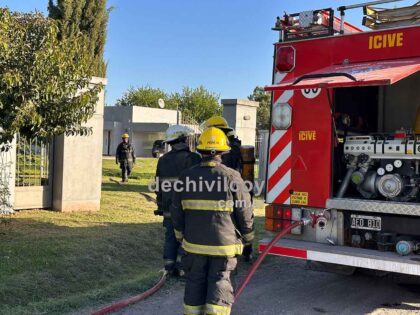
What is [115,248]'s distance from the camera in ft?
23.0

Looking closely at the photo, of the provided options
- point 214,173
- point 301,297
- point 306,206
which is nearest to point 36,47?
point 214,173

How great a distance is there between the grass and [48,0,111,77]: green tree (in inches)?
647

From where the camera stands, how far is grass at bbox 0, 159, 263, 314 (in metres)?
5.05

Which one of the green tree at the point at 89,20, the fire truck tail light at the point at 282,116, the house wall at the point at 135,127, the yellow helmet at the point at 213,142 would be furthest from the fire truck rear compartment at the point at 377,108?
the house wall at the point at 135,127

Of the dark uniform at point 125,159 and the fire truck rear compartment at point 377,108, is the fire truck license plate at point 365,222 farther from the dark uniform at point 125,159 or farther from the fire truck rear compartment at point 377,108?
the dark uniform at point 125,159

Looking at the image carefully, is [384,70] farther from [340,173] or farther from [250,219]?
[250,219]

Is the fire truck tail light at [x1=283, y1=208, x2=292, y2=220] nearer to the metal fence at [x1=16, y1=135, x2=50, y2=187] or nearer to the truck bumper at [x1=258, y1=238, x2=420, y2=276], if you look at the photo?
the truck bumper at [x1=258, y1=238, x2=420, y2=276]

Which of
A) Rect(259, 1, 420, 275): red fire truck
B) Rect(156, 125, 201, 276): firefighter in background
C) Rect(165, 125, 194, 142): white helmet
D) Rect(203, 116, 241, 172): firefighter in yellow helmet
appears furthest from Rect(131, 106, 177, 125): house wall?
Rect(259, 1, 420, 275): red fire truck

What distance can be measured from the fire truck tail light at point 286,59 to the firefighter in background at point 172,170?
1430 mm

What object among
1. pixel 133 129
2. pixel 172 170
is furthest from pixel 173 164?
pixel 133 129

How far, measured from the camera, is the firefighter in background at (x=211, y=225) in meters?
4.04

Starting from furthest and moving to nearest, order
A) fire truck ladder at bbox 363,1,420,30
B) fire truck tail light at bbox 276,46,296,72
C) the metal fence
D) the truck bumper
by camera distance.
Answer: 1. the metal fence
2. fire truck tail light at bbox 276,46,296,72
3. fire truck ladder at bbox 363,1,420,30
4. the truck bumper

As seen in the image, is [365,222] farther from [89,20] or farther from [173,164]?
[89,20]

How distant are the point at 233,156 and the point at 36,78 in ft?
8.56
